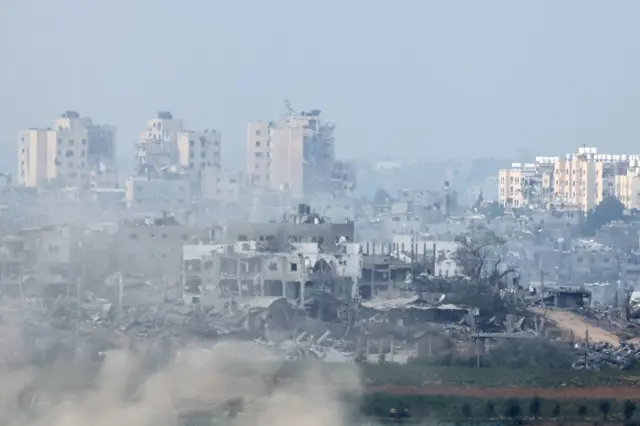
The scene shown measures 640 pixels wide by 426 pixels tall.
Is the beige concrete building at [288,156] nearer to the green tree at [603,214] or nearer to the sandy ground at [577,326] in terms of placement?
the green tree at [603,214]

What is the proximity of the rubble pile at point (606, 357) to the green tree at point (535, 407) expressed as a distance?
165 cm

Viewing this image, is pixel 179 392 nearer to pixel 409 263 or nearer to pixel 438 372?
pixel 438 372

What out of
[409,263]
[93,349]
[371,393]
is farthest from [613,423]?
[409,263]

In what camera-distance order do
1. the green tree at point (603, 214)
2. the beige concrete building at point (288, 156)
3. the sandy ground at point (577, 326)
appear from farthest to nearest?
the beige concrete building at point (288, 156) → the green tree at point (603, 214) → the sandy ground at point (577, 326)

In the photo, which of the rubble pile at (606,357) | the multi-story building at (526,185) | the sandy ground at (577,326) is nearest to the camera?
the rubble pile at (606,357)

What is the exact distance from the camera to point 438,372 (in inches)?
555

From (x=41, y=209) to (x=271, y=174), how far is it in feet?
21.9

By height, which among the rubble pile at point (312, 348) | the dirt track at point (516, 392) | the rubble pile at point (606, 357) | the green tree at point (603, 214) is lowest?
the dirt track at point (516, 392)

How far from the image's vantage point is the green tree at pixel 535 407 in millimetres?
12721

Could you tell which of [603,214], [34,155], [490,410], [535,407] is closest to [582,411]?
[535,407]

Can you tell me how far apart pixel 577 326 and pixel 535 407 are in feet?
17.5

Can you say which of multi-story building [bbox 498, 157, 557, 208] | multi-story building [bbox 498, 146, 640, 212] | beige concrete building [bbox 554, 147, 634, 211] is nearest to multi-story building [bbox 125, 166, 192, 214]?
multi-story building [bbox 498, 146, 640, 212]

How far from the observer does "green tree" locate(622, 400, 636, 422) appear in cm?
1278

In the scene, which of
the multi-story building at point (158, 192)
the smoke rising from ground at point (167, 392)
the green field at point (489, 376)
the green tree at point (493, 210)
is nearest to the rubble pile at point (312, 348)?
the green field at point (489, 376)
